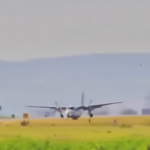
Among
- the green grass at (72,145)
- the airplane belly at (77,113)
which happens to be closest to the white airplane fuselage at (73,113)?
the airplane belly at (77,113)

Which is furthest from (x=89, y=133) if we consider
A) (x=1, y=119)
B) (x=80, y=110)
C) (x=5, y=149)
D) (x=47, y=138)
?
(x=80, y=110)

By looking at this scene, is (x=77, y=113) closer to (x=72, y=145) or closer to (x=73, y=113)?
(x=73, y=113)

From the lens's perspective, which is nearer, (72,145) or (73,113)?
(72,145)

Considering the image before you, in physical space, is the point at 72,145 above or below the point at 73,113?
below

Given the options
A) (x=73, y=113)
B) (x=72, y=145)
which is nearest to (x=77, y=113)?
(x=73, y=113)

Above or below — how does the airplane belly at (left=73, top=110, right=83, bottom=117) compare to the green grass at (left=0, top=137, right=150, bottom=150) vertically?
above

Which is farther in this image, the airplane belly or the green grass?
the airplane belly

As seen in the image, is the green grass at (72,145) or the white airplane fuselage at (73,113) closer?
the green grass at (72,145)

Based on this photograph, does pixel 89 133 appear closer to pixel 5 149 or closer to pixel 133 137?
pixel 133 137

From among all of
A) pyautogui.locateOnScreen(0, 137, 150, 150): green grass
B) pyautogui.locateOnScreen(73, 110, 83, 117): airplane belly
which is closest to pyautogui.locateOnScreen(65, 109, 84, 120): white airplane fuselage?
pyautogui.locateOnScreen(73, 110, 83, 117): airplane belly

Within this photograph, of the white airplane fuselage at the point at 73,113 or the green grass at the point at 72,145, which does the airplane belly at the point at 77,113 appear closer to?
the white airplane fuselage at the point at 73,113

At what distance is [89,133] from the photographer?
20.5 metres

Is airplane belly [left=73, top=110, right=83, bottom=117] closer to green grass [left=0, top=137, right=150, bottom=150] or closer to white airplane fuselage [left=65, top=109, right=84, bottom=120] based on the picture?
white airplane fuselage [left=65, top=109, right=84, bottom=120]

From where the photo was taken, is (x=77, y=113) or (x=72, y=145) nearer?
(x=72, y=145)
